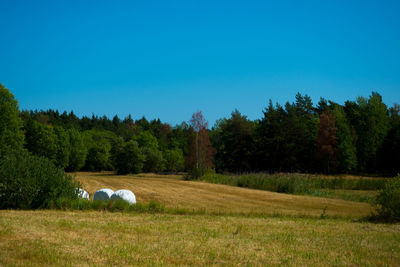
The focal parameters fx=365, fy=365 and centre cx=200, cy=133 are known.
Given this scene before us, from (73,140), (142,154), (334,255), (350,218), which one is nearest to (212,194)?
(350,218)

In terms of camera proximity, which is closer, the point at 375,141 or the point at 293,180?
the point at 293,180

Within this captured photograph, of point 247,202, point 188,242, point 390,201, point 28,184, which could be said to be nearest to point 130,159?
point 247,202

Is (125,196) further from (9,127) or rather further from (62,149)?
(62,149)

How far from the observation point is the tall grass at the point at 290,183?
107 ft

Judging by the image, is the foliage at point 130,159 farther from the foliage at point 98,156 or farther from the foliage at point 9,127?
the foliage at point 9,127

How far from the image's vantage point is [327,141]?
59.6m

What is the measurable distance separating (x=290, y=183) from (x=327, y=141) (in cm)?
3015

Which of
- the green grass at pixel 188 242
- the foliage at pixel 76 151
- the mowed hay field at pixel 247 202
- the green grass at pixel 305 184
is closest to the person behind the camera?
the green grass at pixel 188 242

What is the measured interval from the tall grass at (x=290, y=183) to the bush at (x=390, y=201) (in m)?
16.2

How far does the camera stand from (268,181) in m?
33.8

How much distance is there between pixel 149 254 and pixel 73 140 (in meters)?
65.7

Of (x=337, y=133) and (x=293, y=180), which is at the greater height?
(x=337, y=133)

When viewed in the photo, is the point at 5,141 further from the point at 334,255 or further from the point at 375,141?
the point at 375,141

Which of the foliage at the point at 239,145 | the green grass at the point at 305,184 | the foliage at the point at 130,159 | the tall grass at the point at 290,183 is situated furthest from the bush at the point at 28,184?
the foliage at the point at 239,145
